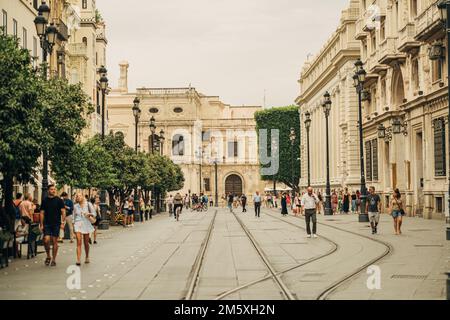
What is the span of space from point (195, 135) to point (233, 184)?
9.31 metres

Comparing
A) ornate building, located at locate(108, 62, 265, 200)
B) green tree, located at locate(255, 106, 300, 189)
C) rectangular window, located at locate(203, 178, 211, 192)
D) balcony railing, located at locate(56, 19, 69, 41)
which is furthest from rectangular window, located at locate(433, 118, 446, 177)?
rectangular window, located at locate(203, 178, 211, 192)

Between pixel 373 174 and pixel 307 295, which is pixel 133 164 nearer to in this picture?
pixel 373 174

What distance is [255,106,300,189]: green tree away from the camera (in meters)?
105

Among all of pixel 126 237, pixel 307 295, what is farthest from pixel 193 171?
pixel 307 295

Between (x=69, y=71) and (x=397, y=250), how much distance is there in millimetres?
43174

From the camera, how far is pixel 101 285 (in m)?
14.4

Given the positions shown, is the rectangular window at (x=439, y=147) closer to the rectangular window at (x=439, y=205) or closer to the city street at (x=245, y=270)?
the rectangular window at (x=439, y=205)

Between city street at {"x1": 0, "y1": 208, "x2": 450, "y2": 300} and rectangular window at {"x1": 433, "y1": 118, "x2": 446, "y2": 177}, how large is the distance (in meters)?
11.2

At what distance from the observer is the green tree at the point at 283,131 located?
105 m

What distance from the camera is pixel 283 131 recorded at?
10912 centimetres

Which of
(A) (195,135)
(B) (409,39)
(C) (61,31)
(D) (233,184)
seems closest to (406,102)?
(B) (409,39)

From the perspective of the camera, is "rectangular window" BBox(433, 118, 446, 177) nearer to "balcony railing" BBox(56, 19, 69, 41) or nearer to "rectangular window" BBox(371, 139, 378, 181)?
Answer: "rectangular window" BBox(371, 139, 378, 181)

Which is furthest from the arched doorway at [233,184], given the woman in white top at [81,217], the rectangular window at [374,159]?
the woman in white top at [81,217]
